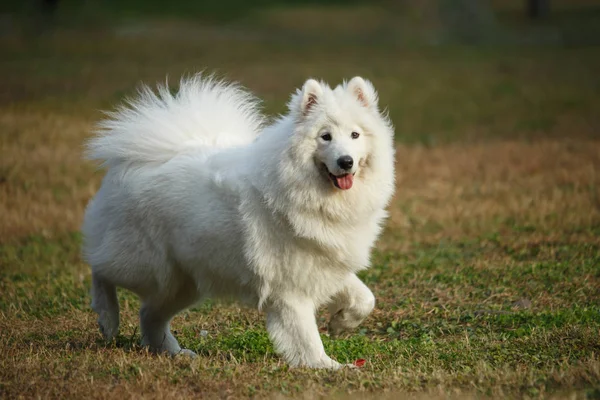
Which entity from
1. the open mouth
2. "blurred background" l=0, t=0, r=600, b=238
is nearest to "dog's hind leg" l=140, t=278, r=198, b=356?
the open mouth

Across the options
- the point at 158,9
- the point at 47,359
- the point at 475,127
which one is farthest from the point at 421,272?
the point at 158,9

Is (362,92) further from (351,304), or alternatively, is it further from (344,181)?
(351,304)

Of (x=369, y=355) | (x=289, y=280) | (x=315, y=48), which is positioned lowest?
(x=369, y=355)

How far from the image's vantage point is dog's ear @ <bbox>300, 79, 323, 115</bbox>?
600 cm

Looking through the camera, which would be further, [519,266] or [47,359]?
[519,266]

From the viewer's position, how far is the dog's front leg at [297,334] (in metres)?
5.98

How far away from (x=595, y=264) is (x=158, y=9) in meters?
40.1

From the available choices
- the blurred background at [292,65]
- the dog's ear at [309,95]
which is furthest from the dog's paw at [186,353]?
the blurred background at [292,65]

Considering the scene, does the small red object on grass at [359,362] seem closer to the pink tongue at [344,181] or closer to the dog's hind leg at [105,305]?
the pink tongue at [344,181]

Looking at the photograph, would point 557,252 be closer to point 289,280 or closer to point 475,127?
point 289,280

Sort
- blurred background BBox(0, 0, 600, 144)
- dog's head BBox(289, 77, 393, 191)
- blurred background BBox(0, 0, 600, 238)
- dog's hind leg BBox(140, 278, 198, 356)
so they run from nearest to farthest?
dog's head BBox(289, 77, 393, 191) → dog's hind leg BBox(140, 278, 198, 356) → blurred background BBox(0, 0, 600, 238) → blurred background BBox(0, 0, 600, 144)

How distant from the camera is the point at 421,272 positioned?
29.7 ft

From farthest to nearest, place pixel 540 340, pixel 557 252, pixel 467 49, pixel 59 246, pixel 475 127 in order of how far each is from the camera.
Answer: pixel 467 49
pixel 475 127
pixel 59 246
pixel 557 252
pixel 540 340

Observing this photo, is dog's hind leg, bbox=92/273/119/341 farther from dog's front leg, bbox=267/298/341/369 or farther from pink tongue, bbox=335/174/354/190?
pink tongue, bbox=335/174/354/190
